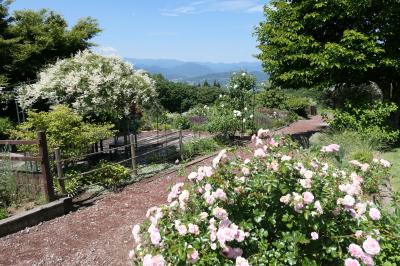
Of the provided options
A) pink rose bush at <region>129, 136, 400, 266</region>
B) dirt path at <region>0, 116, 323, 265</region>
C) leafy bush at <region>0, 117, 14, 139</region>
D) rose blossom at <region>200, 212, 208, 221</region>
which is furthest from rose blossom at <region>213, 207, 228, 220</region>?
leafy bush at <region>0, 117, 14, 139</region>

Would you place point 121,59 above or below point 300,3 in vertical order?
below

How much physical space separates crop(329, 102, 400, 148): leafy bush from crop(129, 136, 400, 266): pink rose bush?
8724 mm

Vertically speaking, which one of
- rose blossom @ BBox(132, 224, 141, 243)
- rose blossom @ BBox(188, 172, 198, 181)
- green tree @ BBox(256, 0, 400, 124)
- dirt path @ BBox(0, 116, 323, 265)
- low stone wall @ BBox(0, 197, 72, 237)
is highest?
green tree @ BBox(256, 0, 400, 124)

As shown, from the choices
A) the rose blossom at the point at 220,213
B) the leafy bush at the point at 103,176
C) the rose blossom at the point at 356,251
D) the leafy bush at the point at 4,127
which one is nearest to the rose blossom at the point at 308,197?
the rose blossom at the point at 356,251

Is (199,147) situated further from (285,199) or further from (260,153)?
(285,199)

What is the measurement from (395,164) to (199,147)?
5.92m

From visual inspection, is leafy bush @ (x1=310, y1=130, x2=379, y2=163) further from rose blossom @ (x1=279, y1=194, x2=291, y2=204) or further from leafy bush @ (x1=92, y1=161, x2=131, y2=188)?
rose blossom @ (x1=279, y1=194, x2=291, y2=204)

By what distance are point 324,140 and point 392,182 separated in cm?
366

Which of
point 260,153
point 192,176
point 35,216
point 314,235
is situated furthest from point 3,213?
point 314,235

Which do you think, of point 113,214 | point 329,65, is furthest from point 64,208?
point 329,65

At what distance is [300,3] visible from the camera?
1257 cm

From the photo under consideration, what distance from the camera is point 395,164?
944cm

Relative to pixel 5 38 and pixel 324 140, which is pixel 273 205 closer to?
pixel 324 140

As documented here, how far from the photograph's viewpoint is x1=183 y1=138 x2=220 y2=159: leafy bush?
495 inches
